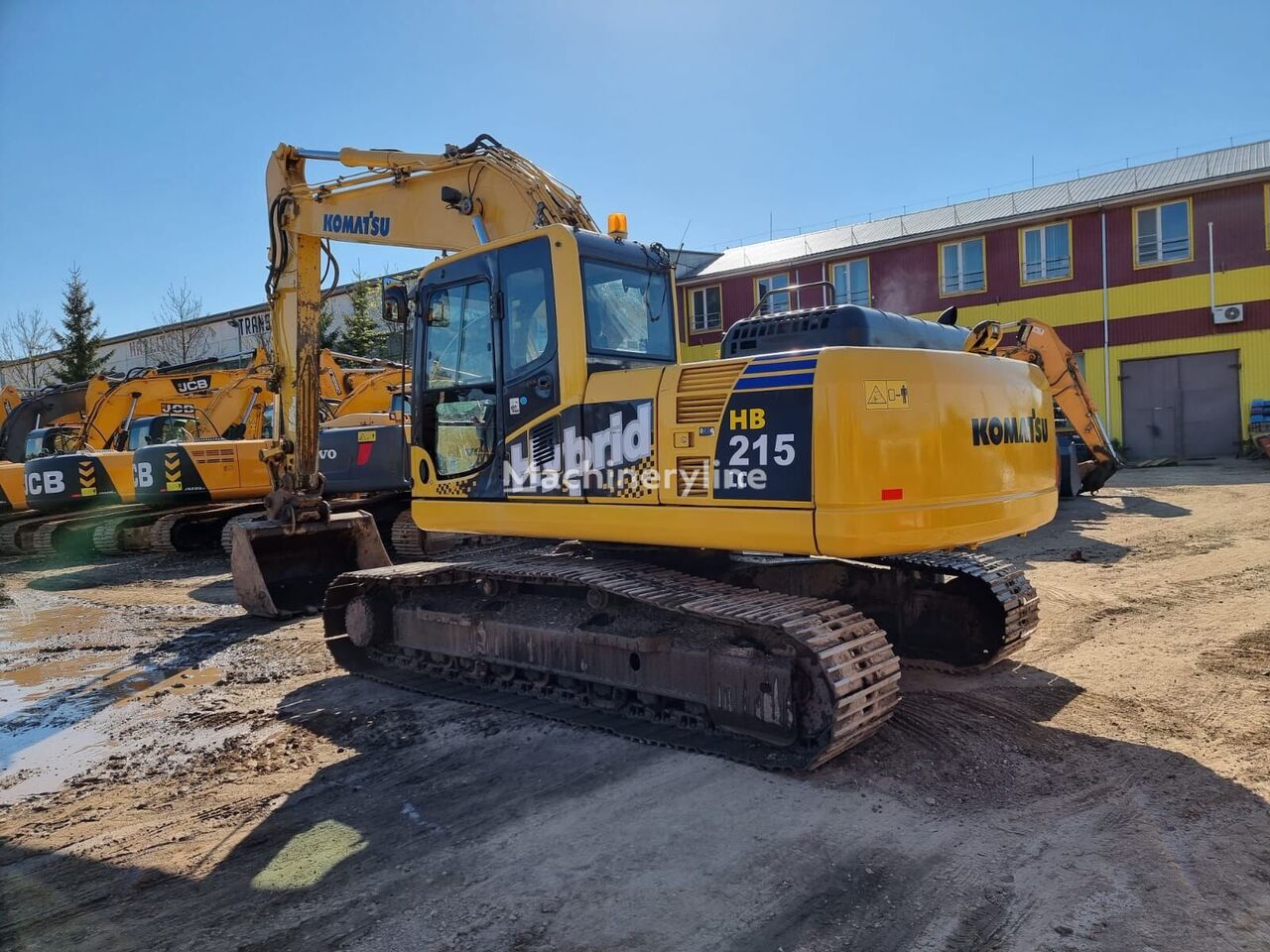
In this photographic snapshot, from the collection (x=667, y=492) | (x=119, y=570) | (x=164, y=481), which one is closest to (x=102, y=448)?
(x=164, y=481)

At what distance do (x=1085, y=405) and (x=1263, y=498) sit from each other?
3072mm

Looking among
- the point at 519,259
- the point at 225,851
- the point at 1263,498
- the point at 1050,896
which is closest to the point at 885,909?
the point at 1050,896

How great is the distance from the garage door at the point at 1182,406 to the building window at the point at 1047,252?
3045mm

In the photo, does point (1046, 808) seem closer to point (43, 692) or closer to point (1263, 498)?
point (43, 692)

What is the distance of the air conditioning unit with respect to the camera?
21453 mm

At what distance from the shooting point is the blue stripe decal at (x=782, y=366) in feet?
14.2

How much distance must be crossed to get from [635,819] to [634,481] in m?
1.82

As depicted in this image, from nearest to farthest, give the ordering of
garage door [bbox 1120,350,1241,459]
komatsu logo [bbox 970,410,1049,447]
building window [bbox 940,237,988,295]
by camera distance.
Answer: komatsu logo [bbox 970,410,1049,447], garage door [bbox 1120,350,1241,459], building window [bbox 940,237,988,295]

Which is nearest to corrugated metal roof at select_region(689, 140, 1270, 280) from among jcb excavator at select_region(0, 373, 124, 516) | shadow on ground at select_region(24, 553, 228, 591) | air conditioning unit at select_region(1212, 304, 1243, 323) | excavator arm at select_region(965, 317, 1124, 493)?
air conditioning unit at select_region(1212, 304, 1243, 323)

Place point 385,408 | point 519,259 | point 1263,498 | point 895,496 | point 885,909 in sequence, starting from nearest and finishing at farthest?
point 885,909, point 895,496, point 519,259, point 1263,498, point 385,408

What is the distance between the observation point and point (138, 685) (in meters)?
6.61

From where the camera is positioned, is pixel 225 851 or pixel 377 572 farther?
pixel 377 572

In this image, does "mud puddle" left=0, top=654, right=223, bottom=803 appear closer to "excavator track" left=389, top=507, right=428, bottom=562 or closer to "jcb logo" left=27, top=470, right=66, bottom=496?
"excavator track" left=389, top=507, right=428, bottom=562

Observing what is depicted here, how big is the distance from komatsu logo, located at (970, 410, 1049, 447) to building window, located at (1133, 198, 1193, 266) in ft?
67.8
